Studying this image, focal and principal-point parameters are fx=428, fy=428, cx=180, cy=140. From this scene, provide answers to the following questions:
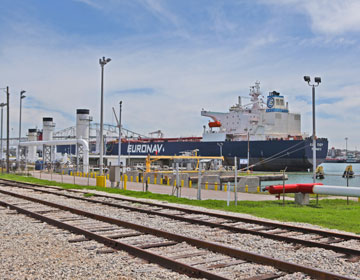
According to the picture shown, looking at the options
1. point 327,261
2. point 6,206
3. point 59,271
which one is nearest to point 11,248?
point 59,271

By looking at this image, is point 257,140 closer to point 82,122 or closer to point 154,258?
point 82,122

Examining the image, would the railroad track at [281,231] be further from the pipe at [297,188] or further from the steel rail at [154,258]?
the pipe at [297,188]

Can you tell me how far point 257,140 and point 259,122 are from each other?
16.6 ft

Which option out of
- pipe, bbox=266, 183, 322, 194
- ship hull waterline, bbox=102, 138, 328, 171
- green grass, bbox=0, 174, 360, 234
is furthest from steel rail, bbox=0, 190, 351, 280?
ship hull waterline, bbox=102, 138, 328, 171

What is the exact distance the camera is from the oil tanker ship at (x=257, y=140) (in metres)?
55.8

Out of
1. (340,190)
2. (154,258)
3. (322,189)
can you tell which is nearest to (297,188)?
(322,189)

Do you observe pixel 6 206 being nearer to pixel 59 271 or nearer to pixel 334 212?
pixel 59 271

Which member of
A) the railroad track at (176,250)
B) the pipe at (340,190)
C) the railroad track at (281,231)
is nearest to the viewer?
the railroad track at (176,250)

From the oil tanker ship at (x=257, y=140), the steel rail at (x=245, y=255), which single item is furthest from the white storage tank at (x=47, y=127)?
the steel rail at (x=245, y=255)

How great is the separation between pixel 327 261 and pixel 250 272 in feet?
4.50

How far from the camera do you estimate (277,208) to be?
13.3 meters

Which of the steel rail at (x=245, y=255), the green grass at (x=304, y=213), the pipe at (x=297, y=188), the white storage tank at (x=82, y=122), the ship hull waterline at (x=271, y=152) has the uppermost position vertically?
the white storage tank at (x=82, y=122)

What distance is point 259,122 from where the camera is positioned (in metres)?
64.1

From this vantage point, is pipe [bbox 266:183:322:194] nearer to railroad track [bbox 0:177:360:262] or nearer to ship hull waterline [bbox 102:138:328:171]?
railroad track [bbox 0:177:360:262]
